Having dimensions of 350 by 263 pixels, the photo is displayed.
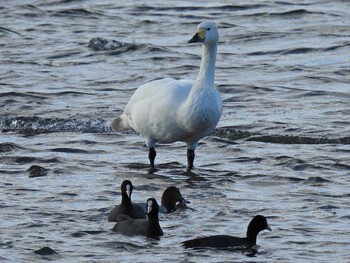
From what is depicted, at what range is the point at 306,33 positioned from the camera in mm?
23594

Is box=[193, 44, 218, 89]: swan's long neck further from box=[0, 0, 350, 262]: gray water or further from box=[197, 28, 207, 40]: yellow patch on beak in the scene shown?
box=[0, 0, 350, 262]: gray water

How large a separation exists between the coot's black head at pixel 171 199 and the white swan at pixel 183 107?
1523mm

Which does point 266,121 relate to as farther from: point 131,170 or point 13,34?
point 13,34

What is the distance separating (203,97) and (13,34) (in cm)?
1150

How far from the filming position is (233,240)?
984 centimetres

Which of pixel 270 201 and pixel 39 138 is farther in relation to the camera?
pixel 39 138

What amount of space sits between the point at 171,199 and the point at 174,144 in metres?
3.85

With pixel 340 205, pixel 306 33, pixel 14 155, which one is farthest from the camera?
pixel 306 33

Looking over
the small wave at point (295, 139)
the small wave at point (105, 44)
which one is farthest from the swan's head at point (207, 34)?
the small wave at point (105, 44)

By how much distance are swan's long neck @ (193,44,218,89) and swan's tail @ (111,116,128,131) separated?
4.71 feet

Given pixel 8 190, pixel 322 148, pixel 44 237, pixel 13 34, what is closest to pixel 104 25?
pixel 13 34

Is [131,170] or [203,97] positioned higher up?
[203,97]

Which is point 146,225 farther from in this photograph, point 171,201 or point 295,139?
point 295,139

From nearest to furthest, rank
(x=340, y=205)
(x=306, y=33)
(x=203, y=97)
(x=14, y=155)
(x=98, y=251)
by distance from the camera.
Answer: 1. (x=98, y=251)
2. (x=340, y=205)
3. (x=203, y=97)
4. (x=14, y=155)
5. (x=306, y=33)
